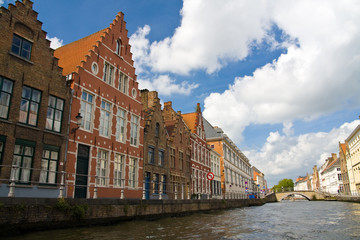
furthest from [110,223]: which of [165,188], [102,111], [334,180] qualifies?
[334,180]

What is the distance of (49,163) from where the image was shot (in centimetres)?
1533

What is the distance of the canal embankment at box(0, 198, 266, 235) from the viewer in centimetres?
972

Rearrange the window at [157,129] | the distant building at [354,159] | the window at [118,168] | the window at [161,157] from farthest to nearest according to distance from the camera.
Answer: the distant building at [354,159], the window at [161,157], the window at [157,129], the window at [118,168]

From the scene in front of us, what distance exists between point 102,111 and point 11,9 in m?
8.24

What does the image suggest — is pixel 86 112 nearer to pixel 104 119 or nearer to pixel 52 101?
pixel 104 119

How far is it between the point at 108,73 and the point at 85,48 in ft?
Answer: 8.23

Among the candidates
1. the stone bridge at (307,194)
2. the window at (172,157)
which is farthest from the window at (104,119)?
the stone bridge at (307,194)

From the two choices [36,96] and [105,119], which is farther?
[105,119]

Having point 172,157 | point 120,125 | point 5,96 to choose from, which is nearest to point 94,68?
point 120,125

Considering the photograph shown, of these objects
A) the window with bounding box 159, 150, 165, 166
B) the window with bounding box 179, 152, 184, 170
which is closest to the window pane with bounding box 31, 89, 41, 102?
the window with bounding box 159, 150, 165, 166

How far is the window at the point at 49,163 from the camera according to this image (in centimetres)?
1496

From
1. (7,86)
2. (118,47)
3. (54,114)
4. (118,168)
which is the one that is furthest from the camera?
(118,47)

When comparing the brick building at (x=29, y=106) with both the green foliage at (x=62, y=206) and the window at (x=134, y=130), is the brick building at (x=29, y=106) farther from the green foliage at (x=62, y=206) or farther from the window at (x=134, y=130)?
the window at (x=134, y=130)

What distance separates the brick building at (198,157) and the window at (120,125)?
51.4 ft
